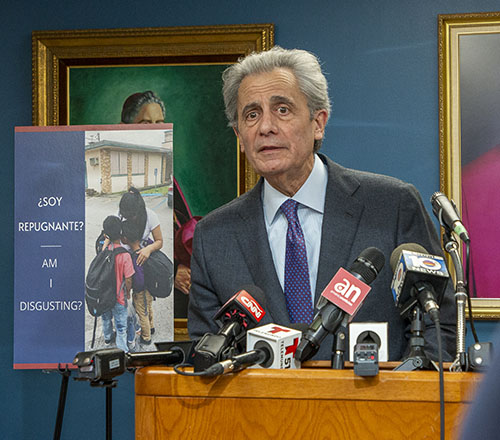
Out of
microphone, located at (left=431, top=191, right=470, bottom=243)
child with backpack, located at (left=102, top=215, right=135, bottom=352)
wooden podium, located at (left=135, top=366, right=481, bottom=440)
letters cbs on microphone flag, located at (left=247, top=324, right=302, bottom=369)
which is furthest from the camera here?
child with backpack, located at (left=102, top=215, right=135, bottom=352)

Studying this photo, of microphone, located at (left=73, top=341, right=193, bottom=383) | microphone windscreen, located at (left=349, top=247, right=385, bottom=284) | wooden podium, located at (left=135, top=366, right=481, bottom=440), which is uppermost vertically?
microphone windscreen, located at (left=349, top=247, right=385, bottom=284)

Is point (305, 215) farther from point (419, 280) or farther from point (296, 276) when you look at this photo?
point (419, 280)

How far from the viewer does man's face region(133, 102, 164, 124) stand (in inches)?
140

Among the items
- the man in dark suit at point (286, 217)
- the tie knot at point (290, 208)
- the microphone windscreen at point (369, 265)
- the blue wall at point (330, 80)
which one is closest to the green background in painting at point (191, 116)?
the blue wall at point (330, 80)

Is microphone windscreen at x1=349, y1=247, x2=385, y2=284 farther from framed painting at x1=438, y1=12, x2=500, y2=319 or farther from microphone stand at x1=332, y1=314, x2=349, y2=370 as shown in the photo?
framed painting at x1=438, y1=12, x2=500, y2=319

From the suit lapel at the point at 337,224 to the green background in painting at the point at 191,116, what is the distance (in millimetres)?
1414

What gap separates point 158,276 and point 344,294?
1750 mm

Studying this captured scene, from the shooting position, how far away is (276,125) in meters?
2.09

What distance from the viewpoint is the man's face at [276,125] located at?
2.07 m

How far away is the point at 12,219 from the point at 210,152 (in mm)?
1141

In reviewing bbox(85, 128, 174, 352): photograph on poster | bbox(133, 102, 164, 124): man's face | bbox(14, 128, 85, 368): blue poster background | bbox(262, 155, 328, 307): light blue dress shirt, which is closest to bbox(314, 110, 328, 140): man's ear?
bbox(262, 155, 328, 307): light blue dress shirt

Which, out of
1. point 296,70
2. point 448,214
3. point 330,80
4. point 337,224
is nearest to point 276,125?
point 296,70

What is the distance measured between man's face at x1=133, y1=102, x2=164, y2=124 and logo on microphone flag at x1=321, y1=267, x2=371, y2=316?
253 cm

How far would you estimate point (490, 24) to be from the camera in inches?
130
